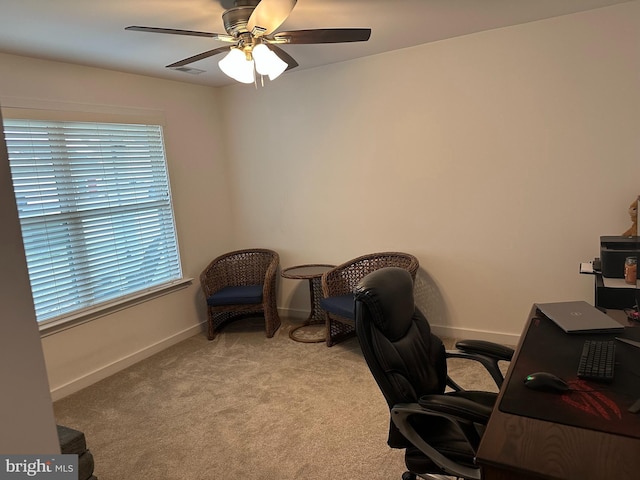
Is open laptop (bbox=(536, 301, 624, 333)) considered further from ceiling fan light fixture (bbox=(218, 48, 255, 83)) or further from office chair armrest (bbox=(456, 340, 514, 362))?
ceiling fan light fixture (bbox=(218, 48, 255, 83))

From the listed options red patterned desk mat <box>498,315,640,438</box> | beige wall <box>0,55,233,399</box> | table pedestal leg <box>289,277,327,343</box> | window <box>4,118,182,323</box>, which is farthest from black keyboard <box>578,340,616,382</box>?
beige wall <box>0,55,233,399</box>

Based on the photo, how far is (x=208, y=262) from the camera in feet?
14.7

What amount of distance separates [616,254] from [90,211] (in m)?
3.57

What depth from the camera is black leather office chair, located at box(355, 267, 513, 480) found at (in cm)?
148

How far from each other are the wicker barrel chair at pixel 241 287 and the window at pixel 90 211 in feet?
1.25

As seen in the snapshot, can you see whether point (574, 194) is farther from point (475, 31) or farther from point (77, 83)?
point (77, 83)

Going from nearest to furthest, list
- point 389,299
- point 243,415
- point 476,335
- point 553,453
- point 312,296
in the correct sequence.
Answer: point 553,453
point 389,299
point 243,415
point 476,335
point 312,296

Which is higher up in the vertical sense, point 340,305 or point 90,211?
point 90,211

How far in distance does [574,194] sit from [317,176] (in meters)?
2.13

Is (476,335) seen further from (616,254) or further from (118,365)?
(118,365)

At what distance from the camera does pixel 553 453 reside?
44.1 inches

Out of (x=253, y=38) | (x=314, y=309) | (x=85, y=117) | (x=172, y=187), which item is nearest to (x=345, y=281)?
(x=314, y=309)

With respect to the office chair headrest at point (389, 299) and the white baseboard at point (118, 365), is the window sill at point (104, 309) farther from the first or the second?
the office chair headrest at point (389, 299)

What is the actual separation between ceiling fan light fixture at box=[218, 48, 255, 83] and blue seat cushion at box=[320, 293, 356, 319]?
73.1 inches
